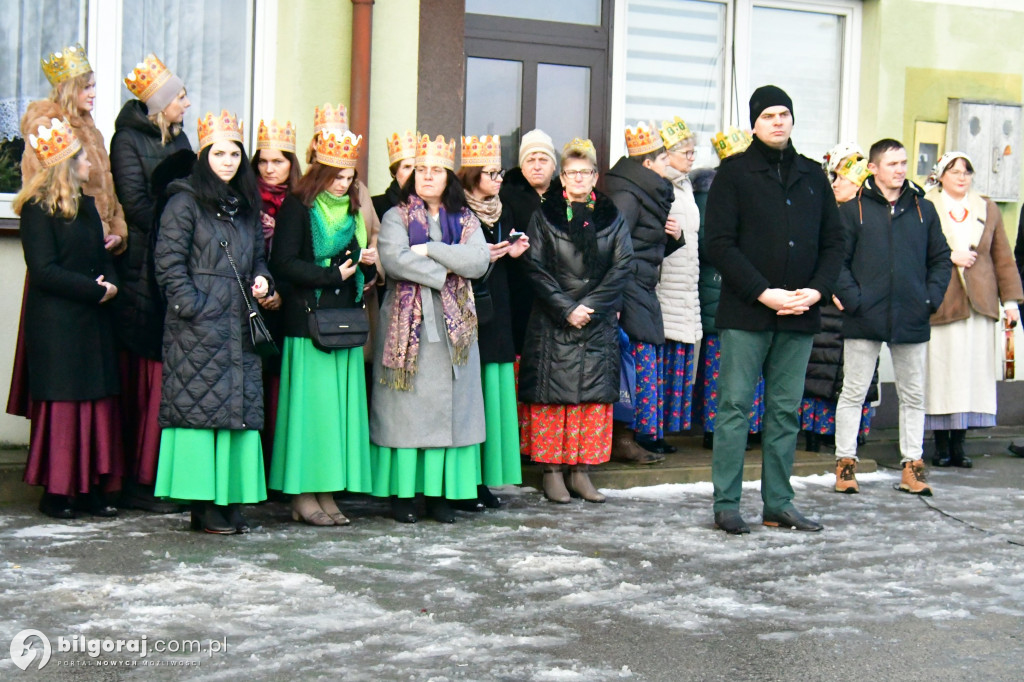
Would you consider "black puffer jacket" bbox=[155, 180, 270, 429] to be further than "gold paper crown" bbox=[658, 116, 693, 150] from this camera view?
No

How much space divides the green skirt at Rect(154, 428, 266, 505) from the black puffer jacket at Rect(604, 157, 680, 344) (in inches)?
108

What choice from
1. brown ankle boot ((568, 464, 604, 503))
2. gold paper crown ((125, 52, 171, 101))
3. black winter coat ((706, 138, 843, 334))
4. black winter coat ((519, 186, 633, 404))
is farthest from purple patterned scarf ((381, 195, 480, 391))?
gold paper crown ((125, 52, 171, 101))

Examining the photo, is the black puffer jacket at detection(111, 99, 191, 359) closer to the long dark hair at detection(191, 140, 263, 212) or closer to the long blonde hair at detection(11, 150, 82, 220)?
the long blonde hair at detection(11, 150, 82, 220)

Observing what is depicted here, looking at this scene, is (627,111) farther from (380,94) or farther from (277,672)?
(277,672)

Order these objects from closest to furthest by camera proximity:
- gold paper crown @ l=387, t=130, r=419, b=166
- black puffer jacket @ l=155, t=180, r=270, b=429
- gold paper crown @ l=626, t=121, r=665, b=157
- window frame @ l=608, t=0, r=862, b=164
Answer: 1. black puffer jacket @ l=155, t=180, r=270, b=429
2. gold paper crown @ l=387, t=130, r=419, b=166
3. gold paper crown @ l=626, t=121, r=665, b=157
4. window frame @ l=608, t=0, r=862, b=164

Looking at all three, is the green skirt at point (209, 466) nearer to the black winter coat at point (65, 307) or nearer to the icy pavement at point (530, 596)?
the icy pavement at point (530, 596)

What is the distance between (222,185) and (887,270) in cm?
399

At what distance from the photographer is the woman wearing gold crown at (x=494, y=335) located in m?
7.31

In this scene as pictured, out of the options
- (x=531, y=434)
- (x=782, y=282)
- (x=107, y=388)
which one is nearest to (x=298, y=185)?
(x=107, y=388)

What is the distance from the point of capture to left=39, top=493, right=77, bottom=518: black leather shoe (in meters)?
6.81

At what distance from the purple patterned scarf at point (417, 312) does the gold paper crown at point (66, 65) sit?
69.0 inches

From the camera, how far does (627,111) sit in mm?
9922

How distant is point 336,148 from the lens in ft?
22.2

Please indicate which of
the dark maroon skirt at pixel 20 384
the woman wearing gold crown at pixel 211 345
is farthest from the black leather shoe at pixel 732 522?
the dark maroon skirt at pixel 20 384
